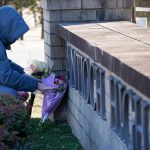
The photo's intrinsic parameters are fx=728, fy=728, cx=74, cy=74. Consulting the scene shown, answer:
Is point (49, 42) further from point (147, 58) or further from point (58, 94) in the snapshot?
point (147, 58)

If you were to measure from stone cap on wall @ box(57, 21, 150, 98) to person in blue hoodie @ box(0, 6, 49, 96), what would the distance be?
591 millimetres

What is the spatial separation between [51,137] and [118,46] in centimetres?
248

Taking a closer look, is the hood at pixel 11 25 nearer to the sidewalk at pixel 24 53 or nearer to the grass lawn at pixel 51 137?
the grass lawn at pixel 51 137

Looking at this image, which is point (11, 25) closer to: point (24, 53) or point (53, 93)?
point (53, 93)

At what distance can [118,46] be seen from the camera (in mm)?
6242

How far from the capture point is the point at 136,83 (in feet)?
15.8

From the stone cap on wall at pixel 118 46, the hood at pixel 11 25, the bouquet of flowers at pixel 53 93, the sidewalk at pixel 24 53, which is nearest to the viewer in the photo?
the stone cap on wall at pixel 118 46

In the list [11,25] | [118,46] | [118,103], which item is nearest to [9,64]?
[11,25]

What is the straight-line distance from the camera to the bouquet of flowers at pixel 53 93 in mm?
8500

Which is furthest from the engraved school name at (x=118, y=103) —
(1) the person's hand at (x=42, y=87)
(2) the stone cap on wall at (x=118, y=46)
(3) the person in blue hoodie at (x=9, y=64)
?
(3) the person in blue hoodie at (x=9, y=64)

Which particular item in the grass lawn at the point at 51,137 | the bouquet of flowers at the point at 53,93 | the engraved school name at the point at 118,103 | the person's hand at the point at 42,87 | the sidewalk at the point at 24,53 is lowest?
the sidewalk at the point at 24,53

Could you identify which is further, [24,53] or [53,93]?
[24,53]

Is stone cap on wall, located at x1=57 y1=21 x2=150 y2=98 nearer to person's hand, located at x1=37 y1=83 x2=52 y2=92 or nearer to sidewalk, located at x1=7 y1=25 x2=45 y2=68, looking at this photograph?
person's hand, located at x1=37 y1=83 x2=52 y2=92

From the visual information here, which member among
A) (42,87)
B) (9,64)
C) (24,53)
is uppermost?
(9,64)
